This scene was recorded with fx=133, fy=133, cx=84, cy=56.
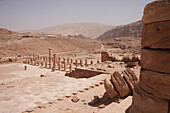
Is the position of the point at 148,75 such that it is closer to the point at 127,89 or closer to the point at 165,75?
the point at 165,75

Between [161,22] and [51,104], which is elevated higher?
[161,22]

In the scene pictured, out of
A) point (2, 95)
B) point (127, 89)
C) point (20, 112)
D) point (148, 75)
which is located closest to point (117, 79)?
point (127, 89)

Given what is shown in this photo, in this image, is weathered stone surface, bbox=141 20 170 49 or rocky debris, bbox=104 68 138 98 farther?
rocky debris, bbox=104 68 138 98

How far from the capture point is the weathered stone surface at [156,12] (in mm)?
2601

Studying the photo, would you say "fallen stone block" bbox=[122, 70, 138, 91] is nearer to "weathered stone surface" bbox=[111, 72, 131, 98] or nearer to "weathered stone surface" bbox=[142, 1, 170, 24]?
"weathered stone surface" bbox=[111, 72, 131, 98]

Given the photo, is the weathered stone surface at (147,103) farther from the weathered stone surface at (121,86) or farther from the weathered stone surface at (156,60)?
the weathered stone surface at (121,86)

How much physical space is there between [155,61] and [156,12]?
1.03 meters

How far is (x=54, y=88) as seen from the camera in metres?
7.44

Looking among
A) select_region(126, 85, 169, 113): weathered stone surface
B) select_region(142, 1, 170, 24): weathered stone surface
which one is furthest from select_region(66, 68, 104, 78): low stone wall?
select_region(142, 1, 170, 24): weathered stone surface

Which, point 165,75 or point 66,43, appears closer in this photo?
point 165,75

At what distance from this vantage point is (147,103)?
2.93 m

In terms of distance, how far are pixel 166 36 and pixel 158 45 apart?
0.23 m

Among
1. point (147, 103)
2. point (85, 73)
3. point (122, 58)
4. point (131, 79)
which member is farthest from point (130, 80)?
point (122, 58)

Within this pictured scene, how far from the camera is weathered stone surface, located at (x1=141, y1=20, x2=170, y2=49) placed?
261 cm
